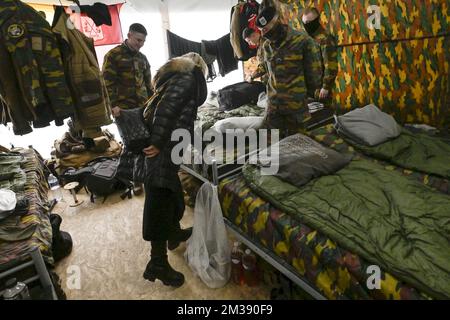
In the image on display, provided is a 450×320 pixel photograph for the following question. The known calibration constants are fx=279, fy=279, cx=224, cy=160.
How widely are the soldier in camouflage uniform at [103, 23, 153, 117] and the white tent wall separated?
53.6 inches

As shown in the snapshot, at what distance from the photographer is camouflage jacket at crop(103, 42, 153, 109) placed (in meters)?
2.72

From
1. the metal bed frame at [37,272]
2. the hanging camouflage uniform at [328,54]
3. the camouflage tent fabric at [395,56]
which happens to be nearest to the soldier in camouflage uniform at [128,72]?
the metal bed frame at [37,272]

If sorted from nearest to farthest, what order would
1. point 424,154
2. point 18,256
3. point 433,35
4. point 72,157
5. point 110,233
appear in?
point 18,256 → point 424,154 → point 433,35 → point 110,233 → point 72,157

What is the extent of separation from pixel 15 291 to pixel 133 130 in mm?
1037

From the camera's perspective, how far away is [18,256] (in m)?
1.66

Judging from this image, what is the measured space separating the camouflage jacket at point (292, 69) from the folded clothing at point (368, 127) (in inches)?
15.9

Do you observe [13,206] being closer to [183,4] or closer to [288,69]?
[288,69]

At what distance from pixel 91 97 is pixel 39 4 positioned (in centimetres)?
275

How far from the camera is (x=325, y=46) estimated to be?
2.85m

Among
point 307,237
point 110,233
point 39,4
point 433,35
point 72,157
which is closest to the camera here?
point 307,237

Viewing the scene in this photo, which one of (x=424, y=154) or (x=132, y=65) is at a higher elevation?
(x=132, y=65)

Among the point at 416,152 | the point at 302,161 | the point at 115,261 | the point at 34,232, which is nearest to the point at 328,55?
the point at 416,152
